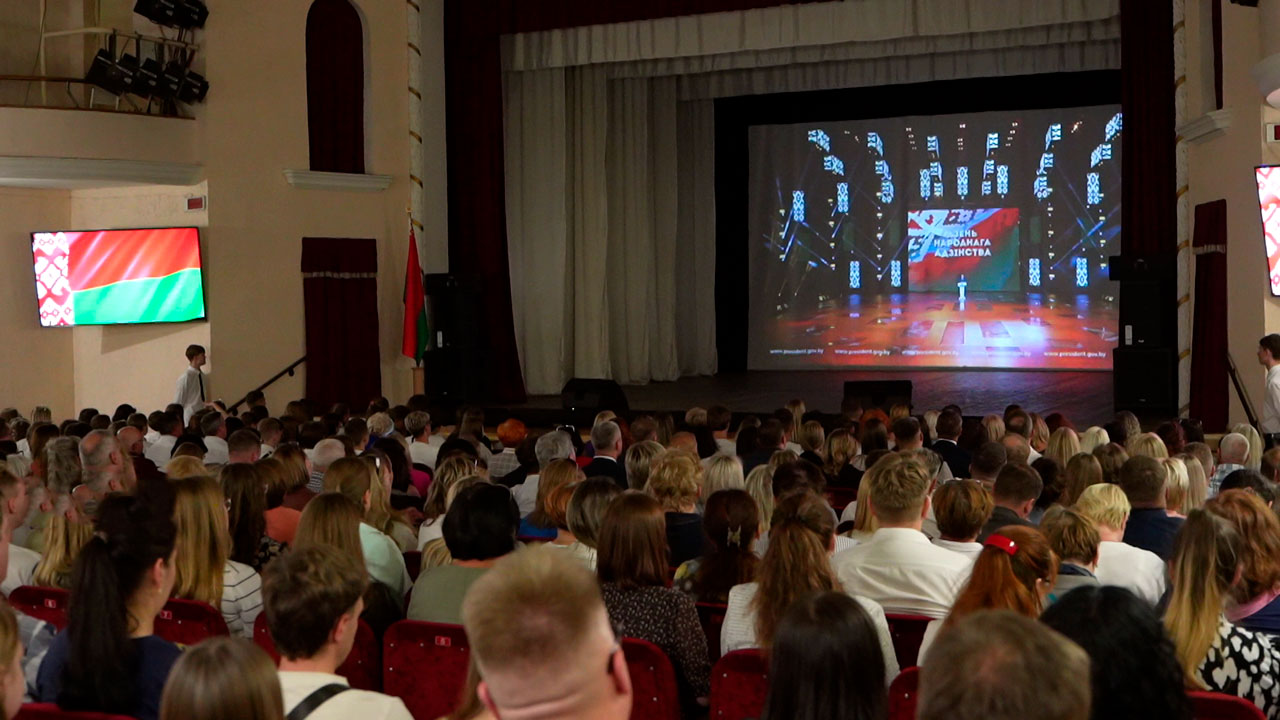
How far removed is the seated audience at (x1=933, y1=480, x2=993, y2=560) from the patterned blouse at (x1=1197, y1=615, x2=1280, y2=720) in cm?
113

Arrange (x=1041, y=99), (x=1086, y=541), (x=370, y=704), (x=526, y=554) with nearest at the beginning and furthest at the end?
(x=526, y=554)
(x=370, y=704)
(x=1086, y=541)
(x=1041, y=99)

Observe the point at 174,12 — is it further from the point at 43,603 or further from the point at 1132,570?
the point at 1132,570

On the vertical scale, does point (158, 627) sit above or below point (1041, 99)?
below

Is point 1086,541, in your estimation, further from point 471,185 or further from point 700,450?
point 471,185

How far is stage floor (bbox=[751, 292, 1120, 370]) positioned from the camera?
1706 cm

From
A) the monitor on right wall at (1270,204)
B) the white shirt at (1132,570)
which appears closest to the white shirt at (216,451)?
the white shirt at (1132,570)

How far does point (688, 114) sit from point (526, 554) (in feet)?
59.2

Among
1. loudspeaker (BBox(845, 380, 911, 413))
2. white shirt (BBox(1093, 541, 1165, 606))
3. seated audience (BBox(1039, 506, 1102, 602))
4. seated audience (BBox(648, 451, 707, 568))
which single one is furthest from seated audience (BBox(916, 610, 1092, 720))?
loudspeaker (BBox(845, 380, 911, 413))

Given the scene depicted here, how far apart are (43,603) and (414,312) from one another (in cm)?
1034

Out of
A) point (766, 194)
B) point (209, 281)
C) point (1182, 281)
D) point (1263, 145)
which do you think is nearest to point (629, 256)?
point (766, 194)

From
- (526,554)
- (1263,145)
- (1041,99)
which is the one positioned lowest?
(526,554)

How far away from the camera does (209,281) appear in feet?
42.7

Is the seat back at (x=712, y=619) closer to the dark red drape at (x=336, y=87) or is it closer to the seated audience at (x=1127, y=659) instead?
the seated audience at (x=1127, y=659)

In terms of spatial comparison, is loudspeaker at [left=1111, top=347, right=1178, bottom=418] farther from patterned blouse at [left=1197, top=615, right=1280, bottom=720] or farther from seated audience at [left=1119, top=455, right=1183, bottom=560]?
patterned blouse at [left=1197, top=615, right=1280, bottom=720]
